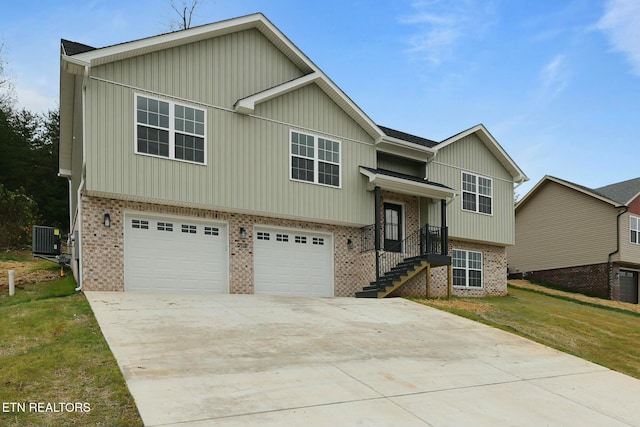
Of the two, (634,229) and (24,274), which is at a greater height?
(634,229)

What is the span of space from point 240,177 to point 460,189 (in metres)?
9.75

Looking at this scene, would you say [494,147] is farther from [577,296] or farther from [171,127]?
[171,127]

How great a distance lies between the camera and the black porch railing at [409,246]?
18.5 meters

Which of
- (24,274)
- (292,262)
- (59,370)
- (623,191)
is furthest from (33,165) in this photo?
(623,191)

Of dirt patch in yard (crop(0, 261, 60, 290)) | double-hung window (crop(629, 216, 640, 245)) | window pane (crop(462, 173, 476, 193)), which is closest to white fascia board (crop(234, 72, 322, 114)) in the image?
window pane (crop(462, 173, 476, 193))

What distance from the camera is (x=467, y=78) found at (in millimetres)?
18016

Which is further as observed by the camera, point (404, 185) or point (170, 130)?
point (404, 185)

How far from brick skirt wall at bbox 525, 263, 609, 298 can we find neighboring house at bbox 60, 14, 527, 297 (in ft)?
39.1

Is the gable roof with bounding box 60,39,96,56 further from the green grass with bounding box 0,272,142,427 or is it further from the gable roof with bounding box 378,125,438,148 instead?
the gable roof with bounding box 378,125,438,148

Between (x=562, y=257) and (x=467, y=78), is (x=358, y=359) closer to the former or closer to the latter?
(x=467, y=78)

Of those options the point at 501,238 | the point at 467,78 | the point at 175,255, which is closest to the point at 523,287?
the point at 501,238

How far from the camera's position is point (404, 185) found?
61.5ft

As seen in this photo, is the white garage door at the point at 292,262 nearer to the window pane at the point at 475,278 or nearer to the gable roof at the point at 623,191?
the window pane at the point at 475,278

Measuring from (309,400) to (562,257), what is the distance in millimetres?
28365
